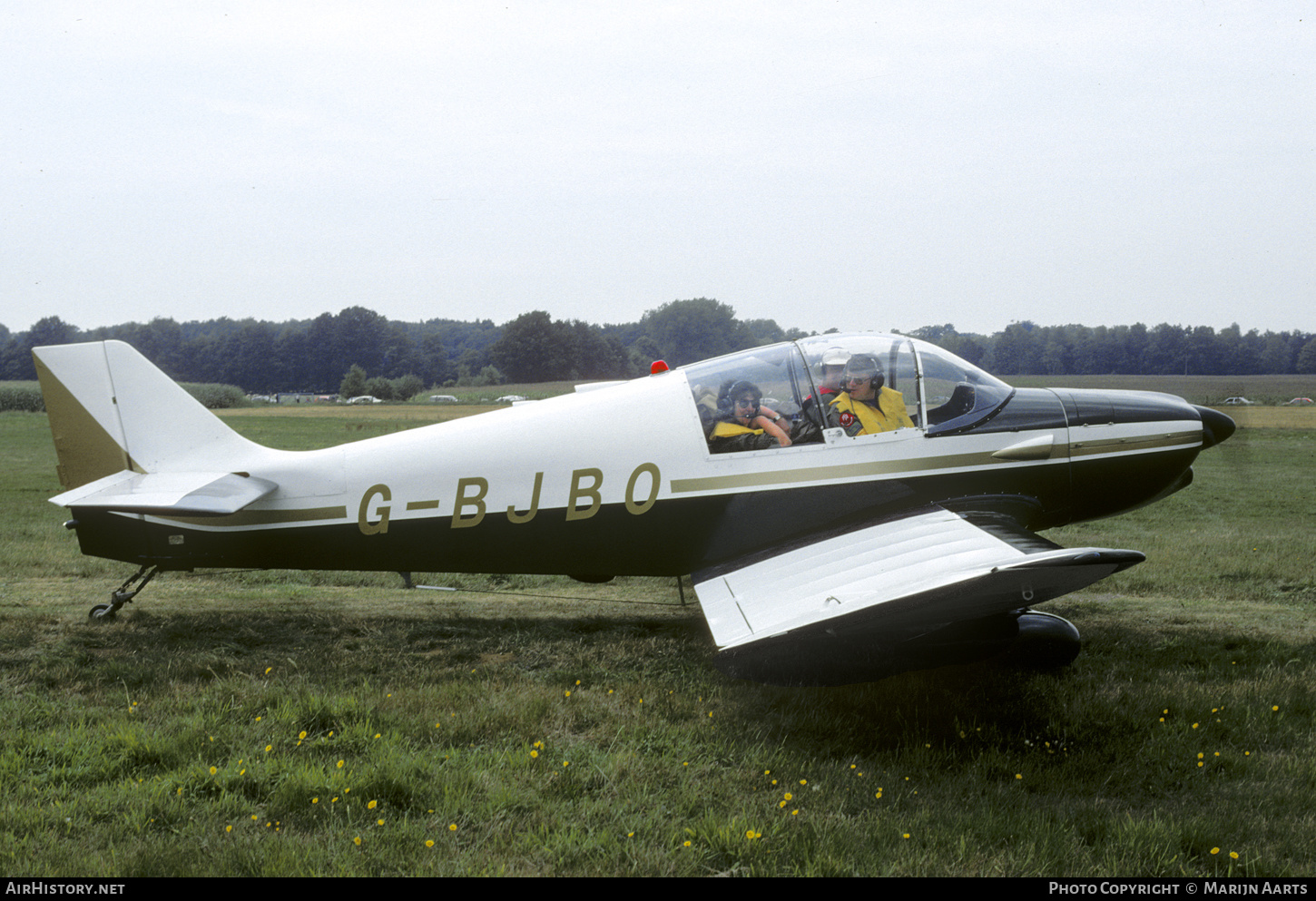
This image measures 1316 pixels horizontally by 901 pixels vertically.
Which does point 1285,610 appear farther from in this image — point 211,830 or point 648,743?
point 211,830

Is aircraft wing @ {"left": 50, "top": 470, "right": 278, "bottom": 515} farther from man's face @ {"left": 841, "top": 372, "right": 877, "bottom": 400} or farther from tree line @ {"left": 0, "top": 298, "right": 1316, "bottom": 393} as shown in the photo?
tree line @ {"left": 0, "top": 298, "right": 1316, "bottom": 393}

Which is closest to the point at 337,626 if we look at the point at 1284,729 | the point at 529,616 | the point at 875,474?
the point at 529,616

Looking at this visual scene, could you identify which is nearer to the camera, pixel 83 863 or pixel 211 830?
pixel 83 863

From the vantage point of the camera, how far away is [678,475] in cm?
536

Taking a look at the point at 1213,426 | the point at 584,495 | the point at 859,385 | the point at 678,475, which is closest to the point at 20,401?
the point at 584,495

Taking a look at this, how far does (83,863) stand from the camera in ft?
9.36

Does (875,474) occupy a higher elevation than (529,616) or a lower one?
higher

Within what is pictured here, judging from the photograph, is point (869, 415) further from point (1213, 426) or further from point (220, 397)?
point (220, 397)

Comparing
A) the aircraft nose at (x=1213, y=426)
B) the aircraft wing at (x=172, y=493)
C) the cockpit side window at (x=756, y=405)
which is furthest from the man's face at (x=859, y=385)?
the aircraft wing at (x=172, y=493)

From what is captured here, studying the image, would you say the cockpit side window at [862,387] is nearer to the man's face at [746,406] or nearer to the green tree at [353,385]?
the man's face at [746,406]

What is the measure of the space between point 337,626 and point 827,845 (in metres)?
4.42

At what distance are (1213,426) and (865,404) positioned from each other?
290cm

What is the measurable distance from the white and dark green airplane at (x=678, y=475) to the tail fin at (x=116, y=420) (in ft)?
0.06

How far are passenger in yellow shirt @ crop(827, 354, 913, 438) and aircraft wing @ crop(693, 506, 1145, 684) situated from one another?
640 millimetres
